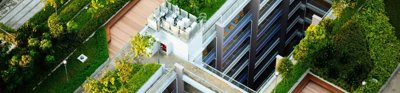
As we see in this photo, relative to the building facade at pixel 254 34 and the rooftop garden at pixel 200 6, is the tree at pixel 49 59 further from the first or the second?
the building facade at pixel 254 34

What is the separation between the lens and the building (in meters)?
71.0

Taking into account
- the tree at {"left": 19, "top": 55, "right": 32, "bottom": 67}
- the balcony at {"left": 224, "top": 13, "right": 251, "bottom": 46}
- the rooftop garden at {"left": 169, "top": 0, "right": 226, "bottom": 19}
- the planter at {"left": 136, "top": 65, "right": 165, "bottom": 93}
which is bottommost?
the tree at {"left": 19, "top": 55, "right": 32, "bottom": 67}

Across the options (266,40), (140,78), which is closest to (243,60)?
(266,40)

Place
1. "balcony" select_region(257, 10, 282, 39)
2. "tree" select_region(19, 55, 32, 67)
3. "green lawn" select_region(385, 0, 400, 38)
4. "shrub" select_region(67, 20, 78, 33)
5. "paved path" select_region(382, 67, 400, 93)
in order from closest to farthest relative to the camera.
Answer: "tree" select_region(19, 55, 32, 67) < "shrub" select_region(67, 20, 78, 33) < "paved path" select_region(382, 67, 400, 93) < "balcony" select_region(257, 10, 282, 39) < "green lawn" select_region(385, 0, 400, 38)

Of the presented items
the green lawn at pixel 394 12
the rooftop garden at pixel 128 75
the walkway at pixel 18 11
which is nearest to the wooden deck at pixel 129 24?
the rooftop garden at pixel 128 75

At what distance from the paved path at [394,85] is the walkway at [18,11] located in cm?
4161

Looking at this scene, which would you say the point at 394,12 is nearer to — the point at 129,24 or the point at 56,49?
the point at 129,24

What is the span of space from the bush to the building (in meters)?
4.84

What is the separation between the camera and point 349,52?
72.8m

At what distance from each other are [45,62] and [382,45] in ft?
120

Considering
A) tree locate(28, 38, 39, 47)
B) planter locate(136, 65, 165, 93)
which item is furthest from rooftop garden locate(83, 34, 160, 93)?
tree locate(28, 38, 39, 47)

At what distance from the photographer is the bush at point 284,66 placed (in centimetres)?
6956

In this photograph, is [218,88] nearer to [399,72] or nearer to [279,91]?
[279,91]

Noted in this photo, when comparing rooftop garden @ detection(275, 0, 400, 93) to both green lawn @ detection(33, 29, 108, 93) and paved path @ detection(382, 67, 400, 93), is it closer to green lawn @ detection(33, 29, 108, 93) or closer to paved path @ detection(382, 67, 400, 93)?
paved path @ detection(382, 67, 400, 93)
